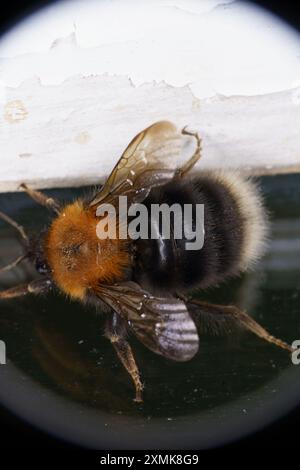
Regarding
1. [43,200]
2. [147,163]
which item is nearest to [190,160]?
[147,163]

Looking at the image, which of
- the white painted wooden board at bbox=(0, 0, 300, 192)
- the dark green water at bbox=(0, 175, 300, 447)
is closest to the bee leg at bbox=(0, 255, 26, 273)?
the dark green water at bbox=(0, 175, 300, 447)

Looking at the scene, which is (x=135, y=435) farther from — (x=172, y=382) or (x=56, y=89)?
(x=56, y=89)

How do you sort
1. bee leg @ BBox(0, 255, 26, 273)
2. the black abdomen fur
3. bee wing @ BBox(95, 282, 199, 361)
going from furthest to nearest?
bee leg @ BBox(0, 255, 26, 273), the black abdomen fur, bee wing @ BBox(95, 282, 199, 361)

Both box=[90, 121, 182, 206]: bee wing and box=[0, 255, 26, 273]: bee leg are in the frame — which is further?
box=[0, 255, 26, 273]: bee leg

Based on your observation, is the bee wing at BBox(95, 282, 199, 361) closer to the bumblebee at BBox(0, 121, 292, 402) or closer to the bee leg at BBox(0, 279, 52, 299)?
the bumblebee at BBox(0, 121, 292, 402)

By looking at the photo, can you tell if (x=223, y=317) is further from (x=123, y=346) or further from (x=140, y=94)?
(x=140, y=94)

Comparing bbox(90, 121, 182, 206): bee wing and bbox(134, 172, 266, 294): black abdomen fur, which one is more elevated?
bbox(90, 121, 182, 206): bee wing

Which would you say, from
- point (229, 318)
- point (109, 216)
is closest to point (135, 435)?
point (229, 318)
